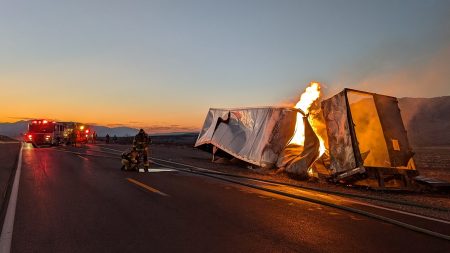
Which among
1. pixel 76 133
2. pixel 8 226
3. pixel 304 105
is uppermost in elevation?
pixel 304 105

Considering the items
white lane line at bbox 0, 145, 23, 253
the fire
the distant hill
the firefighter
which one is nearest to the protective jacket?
the firefighter

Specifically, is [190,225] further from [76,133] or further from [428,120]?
[428,120]

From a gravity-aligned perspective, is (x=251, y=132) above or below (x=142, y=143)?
above

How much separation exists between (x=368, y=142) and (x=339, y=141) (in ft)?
3.63

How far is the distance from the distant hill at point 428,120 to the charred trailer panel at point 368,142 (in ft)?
282

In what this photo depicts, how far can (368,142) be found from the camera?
580 inches

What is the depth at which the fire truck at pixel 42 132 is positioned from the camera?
1729 inches

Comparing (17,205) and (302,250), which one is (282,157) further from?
(302,250)

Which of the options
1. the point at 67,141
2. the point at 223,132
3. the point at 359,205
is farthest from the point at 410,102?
the point at 359,205

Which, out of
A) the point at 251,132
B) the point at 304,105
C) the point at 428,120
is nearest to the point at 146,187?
the point at 304,105

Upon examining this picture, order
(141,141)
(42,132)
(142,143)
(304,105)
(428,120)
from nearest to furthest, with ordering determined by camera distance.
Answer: (142,143) → (141,141) → (304,105) → (42,132) → (428,120)

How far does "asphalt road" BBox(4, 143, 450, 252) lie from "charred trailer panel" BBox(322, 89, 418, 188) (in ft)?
14.1

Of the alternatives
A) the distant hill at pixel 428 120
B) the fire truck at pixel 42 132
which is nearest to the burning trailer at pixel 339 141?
the fire truck at pixel 42 132

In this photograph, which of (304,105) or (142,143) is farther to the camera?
(304,105)
